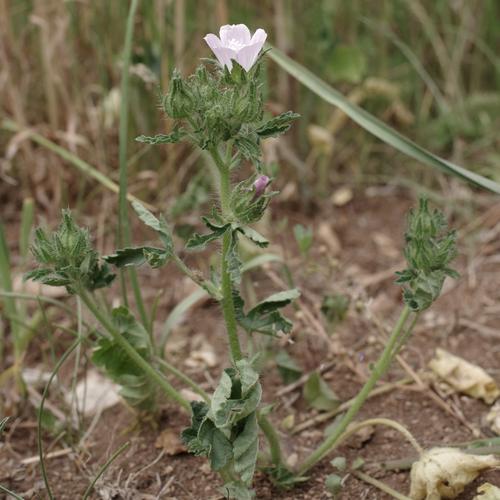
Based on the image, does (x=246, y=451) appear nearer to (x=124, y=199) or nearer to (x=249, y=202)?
(x=249, y=202)

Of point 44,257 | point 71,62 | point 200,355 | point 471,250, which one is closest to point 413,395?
point 200,355

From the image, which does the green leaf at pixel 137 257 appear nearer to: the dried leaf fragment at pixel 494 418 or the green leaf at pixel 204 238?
the green leaf at pixel 204 238

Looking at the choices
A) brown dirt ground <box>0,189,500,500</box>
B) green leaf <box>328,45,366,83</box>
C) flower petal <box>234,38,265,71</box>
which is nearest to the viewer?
flower petal <box>234,38,265,71</box>

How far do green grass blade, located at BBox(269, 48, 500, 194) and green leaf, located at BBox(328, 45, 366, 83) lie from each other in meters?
0.89

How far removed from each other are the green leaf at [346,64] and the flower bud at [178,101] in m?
1.51

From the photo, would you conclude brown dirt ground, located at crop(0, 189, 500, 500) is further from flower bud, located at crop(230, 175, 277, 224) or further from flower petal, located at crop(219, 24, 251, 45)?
flower petal, located at crop(219, 24, 251, 45)

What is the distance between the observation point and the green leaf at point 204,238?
4.14 ft

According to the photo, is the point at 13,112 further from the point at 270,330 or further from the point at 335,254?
the point at 270,330

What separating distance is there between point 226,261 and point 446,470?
51cm

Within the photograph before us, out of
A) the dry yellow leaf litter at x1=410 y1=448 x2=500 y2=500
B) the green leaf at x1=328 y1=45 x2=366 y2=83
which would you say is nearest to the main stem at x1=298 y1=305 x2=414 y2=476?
the dry yellow leaf litter at x1=410 y1=448 x2=500 y2=500

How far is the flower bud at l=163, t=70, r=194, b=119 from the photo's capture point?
1224 mm

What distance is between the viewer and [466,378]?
1776 mm

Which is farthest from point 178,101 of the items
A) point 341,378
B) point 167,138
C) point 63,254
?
point 341,378

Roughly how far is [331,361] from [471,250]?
0.66m
